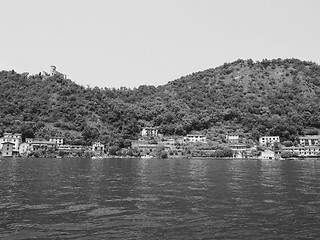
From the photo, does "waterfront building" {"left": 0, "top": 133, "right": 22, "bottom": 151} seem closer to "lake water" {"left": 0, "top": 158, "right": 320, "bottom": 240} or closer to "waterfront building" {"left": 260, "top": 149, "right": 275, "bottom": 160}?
"waterfront building" {"left": 260, "top": 149, "right": 275, "bottom": 160}

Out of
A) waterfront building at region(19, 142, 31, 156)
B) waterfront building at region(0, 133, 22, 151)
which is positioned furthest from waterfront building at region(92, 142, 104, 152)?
waterfront building at region(0, 133, 22, 151)

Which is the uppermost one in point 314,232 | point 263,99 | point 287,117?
point 263,99

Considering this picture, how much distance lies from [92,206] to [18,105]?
14029 centimetres

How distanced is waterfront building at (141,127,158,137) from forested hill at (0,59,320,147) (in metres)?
3.60

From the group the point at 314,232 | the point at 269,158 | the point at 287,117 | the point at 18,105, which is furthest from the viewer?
the point at 287,117

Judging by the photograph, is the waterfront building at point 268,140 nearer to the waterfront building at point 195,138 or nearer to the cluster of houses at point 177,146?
the cluster of houses at point 177,146

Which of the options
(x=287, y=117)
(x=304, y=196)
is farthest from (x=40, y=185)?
(x=287, y=117)

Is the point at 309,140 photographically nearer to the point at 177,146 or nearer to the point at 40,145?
the point at 177,146

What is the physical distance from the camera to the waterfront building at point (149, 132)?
152 m

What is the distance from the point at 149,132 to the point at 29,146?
54.4 metres

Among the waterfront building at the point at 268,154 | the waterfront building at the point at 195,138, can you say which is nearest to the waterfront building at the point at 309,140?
the waterfront building at the point at 268,154

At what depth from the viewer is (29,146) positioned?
12456cm

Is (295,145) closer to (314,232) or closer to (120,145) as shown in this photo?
(120,145)

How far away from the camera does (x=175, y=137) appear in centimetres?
14975
